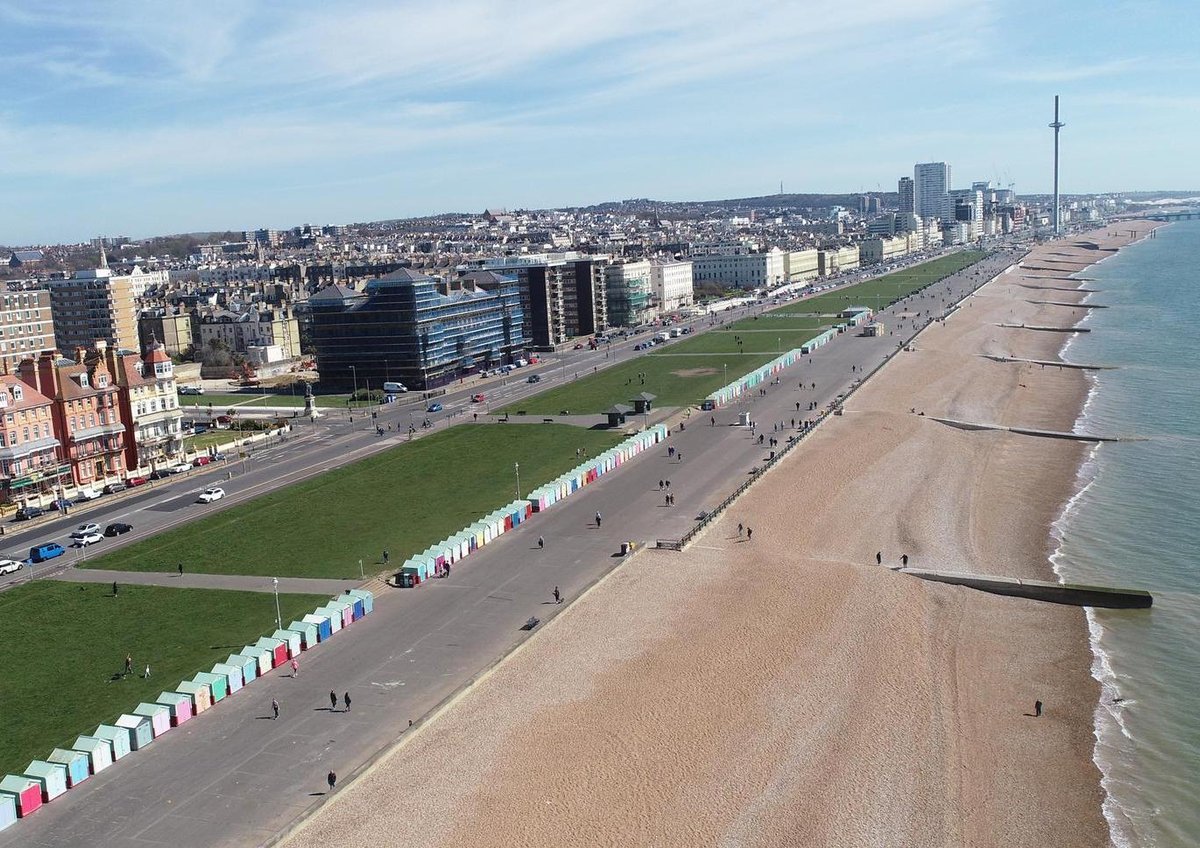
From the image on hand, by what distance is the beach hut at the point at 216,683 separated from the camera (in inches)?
1302

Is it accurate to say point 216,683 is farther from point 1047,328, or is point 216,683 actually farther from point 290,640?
point 1047,328

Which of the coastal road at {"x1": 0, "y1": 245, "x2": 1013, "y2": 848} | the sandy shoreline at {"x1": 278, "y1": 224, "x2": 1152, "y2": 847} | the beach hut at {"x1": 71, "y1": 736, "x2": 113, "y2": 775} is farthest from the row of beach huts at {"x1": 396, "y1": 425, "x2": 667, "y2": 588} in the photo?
the beach hut at {"x1": 71, "y1": 736, "x2": 113, "y2": 775}

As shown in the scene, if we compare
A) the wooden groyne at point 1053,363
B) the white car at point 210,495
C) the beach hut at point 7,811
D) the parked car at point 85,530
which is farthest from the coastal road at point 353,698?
the wooden groyne at point 1053,363

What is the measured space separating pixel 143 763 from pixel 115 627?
40.0 ft

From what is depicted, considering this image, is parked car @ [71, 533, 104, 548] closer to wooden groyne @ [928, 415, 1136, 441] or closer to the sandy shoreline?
the sandy shoreline

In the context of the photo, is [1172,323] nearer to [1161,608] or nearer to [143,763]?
[1161,608]

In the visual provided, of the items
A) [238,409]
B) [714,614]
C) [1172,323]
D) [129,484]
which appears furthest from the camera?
[1172,323]

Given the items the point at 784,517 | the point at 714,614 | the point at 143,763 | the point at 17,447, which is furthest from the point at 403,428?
the point at 143,763

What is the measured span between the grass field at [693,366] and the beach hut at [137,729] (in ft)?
180

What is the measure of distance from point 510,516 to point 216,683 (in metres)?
19.7

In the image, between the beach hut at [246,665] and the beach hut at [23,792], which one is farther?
the beach hut at [246,665]

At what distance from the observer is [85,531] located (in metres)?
52.6

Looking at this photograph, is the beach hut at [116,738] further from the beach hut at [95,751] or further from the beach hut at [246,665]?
the beach hut at [246,665]

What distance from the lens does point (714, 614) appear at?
3875cm
